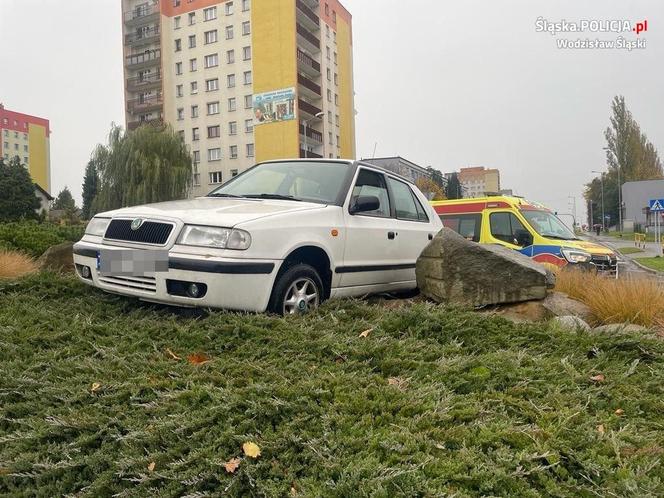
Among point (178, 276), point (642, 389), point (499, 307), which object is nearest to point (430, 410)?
point (642, 389)

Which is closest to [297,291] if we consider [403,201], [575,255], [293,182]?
[293,182]

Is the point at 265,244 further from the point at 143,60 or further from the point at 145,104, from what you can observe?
the point at 143,60

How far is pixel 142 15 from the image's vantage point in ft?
180

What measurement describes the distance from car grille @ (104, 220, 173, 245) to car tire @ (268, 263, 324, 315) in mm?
916

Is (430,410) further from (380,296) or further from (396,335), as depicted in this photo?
(380,296)

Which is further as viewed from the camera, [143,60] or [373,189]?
[143,60]

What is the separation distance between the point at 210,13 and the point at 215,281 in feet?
181

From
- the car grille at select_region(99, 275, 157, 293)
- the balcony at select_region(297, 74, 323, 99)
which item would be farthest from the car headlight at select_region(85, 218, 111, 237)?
the balcony at select_region(297, 74, 323, 99)

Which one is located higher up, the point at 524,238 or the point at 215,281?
the point at 524,238

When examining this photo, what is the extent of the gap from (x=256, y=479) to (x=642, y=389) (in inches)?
86.8

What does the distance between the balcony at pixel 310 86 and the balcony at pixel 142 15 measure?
17.8 meters

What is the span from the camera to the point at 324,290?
455cm

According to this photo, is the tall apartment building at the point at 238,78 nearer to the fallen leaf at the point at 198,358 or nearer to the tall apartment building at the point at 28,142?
the fallen leaf at the point at 198,358

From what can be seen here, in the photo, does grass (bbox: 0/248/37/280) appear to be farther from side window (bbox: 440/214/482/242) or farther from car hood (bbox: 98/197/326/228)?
side window (bbox: 440/214/482/242)
